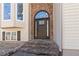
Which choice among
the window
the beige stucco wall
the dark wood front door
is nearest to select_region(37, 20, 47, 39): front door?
the dark wood front door

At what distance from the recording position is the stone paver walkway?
293 centimetres

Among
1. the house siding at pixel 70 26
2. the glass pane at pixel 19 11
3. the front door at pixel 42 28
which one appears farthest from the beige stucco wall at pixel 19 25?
the house siding at pixel 70 26

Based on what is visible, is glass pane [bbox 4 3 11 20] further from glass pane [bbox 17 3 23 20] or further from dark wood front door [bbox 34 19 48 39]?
dark wood front door [bbox 34 19 48 39]

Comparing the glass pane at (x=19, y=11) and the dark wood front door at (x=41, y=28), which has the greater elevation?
the glass pane at (x=19, y=11)

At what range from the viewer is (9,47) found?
294cm

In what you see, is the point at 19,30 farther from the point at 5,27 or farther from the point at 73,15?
the point at 73,15

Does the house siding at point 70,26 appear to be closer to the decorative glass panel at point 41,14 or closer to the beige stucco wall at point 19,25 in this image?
the decorative glass panel at point 41,14

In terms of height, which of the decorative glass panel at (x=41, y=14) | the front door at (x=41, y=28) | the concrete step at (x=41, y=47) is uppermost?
the decorative glass panel at (x=41, y=14)

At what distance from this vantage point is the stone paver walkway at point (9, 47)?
2932 mm

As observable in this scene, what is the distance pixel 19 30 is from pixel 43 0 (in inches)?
19.8

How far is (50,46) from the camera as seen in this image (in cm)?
292

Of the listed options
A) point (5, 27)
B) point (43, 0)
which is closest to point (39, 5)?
point (43, 0)

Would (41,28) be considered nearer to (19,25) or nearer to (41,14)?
(41,14)

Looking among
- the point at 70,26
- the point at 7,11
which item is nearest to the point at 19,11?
the point at 7,11
